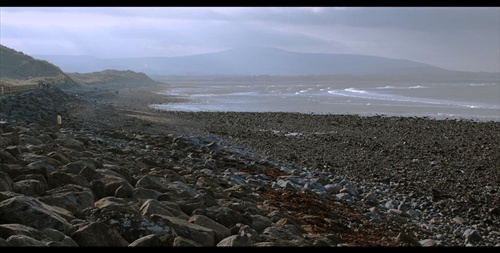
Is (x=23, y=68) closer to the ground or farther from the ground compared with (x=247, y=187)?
farther from the ground

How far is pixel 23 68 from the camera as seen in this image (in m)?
79.7

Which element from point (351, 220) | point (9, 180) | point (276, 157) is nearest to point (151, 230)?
point (9, 180)

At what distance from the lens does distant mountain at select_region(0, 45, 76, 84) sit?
75.5 meters

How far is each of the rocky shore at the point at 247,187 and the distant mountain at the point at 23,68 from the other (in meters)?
58.2

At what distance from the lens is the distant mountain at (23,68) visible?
75.5 meters

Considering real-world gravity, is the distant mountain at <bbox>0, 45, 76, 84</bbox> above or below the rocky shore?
above

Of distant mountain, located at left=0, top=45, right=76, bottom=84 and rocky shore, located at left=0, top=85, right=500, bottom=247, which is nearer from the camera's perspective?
rocky shore, located at left=0, top=85, right=500, bottom=247

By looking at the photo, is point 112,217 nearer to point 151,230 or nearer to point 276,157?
point 151,230

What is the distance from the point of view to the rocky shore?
5.16 metres

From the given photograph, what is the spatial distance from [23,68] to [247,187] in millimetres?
79362

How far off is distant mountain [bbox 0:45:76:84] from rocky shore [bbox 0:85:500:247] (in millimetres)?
58202

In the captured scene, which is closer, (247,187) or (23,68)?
(247,187)

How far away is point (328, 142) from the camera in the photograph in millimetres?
19734
